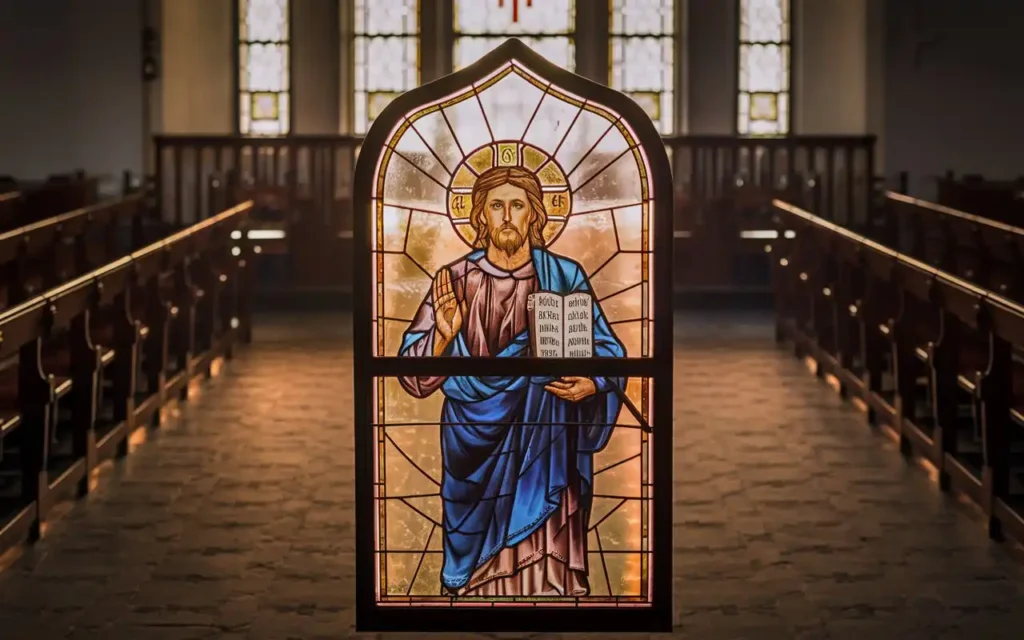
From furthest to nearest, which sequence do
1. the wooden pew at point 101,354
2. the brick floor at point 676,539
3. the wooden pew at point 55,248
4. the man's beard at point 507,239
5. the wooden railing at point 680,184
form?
the wooden railing at point 680,184 < the wooden pew at point 55,248 < the wooden pew at point 101,354 < the brick floor at point 676,539 < the man's beard at point 507,239

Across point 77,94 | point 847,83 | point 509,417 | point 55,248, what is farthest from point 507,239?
point 847,83

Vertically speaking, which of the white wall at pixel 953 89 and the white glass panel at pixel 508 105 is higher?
the white wall at pixel 953 89

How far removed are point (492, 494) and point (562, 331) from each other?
442mm

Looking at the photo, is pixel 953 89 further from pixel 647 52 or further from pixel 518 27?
pixel 518 27

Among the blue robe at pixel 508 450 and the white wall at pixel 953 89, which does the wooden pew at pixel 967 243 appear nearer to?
the white wall at pixel 953 89

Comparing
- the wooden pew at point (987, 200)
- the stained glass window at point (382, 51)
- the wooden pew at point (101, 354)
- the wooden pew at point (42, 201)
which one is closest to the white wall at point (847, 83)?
the stained glass window at point (382, 51)

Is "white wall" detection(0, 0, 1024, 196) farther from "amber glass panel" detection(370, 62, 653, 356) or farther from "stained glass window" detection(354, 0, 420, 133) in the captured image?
Answer: "amber glass panel" detection(370, 62, 653, 356)

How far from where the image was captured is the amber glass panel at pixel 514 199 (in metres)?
4.33

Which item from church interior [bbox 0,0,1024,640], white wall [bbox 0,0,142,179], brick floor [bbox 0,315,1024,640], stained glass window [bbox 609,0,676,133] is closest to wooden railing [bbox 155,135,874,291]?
church interior [bbox 0,0,1024,640]

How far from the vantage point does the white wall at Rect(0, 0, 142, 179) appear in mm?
13812

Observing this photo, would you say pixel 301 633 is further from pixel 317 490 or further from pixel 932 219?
pixel 932 219

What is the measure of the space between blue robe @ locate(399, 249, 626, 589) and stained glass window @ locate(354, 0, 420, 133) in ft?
35.2

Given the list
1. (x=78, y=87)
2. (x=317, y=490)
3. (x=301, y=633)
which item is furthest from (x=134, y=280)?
(x=78, y=87)

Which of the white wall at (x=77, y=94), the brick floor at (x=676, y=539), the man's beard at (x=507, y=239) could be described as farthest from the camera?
the white wall at (x=77, y=94)
